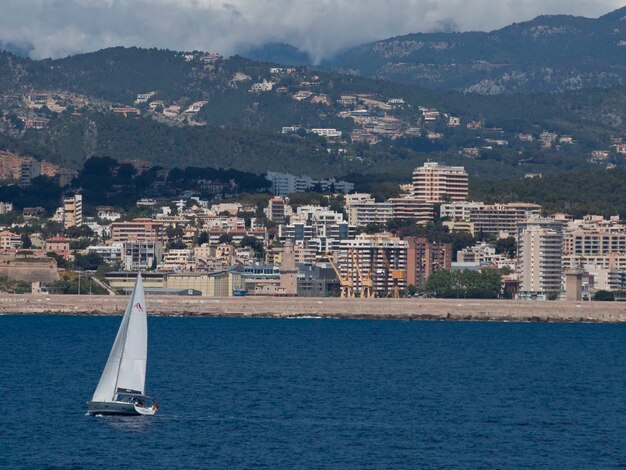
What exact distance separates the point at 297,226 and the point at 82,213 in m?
32.5

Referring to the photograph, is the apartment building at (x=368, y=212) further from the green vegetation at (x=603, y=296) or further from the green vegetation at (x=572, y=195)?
the green vegetation at (x=603, y=296)

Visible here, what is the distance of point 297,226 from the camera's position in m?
171

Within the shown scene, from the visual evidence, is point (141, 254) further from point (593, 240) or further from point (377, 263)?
point (593, 240)

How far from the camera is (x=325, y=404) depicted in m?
56.8

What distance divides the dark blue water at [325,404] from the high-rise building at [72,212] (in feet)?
303

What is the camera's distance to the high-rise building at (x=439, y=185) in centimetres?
19288

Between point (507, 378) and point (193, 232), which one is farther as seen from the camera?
point (193, 232)

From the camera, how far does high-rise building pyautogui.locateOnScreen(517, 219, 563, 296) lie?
457ft

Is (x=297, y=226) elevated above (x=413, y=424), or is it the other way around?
(x=297, y=226)

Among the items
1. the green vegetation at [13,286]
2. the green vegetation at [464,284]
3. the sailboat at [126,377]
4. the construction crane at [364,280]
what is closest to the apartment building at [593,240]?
the construction crane at [364,280]

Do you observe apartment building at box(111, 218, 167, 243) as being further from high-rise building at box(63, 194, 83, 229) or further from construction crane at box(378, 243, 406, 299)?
construction crane at box(378, 243, 406, 299)

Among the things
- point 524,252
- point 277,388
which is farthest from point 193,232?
point 277,388

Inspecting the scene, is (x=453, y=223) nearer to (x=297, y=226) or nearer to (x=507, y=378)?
(x=297, y=226)

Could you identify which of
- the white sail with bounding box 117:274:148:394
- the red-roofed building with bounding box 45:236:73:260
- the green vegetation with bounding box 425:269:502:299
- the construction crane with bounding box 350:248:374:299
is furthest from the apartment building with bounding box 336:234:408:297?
the white sail with bounding box 117:274:148:394
